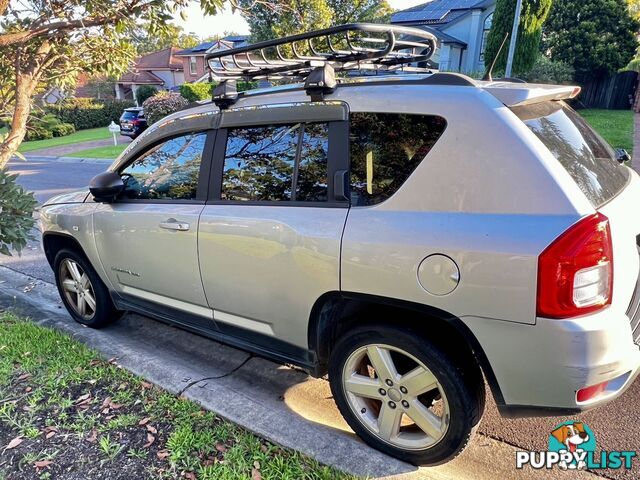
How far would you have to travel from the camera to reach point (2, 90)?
16.0ft

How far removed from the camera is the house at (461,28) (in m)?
28.5

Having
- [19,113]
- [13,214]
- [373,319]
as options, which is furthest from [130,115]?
[373,319]

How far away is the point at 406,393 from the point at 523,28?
20.8m

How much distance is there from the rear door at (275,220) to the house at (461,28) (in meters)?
28.5

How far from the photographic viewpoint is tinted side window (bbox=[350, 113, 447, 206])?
2178 millimetres

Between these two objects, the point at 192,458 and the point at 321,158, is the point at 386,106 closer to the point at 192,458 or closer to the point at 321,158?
the point at 321,158

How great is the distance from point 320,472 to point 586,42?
84.2 feet

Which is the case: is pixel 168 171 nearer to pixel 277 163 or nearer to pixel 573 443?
pixel 277 163

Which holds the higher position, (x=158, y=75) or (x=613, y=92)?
(x=158, y=75)

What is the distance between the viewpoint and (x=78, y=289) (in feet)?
13.3

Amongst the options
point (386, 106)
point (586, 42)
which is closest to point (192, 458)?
point (386, 106)

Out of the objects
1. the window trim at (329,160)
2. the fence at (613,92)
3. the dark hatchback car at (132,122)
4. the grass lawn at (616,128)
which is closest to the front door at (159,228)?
the window trim at (329,160)

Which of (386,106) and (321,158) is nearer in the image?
(386,106)

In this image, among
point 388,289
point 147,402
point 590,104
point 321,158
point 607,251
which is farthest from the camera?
point 590,104
